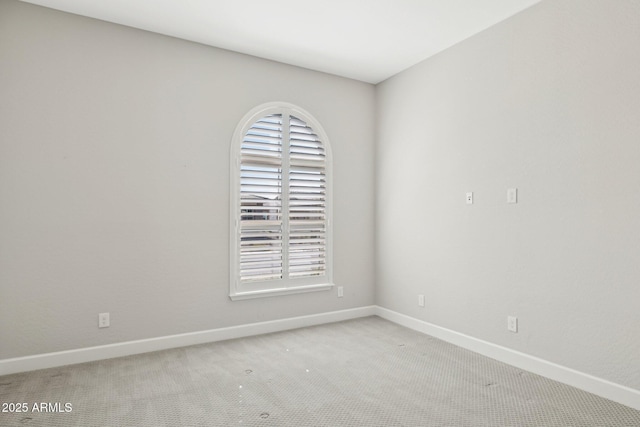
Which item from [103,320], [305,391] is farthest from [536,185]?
[103,320]

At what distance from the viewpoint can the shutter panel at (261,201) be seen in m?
3.68

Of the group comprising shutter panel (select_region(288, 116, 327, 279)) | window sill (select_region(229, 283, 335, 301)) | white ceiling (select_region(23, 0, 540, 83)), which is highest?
white ceiling (select_region(23, 0, 540, 83))

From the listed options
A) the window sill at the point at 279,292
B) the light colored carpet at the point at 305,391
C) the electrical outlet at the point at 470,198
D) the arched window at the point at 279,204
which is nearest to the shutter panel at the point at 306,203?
the arched window at the point at 279,204

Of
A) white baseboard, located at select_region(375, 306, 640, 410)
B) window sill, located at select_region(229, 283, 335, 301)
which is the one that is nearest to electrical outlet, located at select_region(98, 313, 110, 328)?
window sill, located at select_region(229, 283, 335, 301)

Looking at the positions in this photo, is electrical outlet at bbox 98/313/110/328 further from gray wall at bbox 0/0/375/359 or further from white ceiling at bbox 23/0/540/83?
white ceiling at bbox 23/0/540/83

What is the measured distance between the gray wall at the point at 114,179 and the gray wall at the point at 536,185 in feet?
5.11

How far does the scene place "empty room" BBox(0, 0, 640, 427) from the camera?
2395mm

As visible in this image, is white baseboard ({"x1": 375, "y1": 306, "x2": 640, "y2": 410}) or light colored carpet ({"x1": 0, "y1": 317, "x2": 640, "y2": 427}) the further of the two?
white baseboard ({"x1": 375, "y1": 306, "x2": 640, "y2": 410})

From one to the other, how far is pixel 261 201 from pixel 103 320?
1703mm

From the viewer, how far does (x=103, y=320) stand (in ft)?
10.1

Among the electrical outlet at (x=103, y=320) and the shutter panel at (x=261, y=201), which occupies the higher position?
the shutter panel at (x=261, y=201)

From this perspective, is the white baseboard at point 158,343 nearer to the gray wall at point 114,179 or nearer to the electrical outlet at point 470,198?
the gray wall at point 114,179

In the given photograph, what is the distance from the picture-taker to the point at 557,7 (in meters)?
2.69

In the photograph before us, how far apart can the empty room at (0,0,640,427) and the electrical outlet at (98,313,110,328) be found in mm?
24
